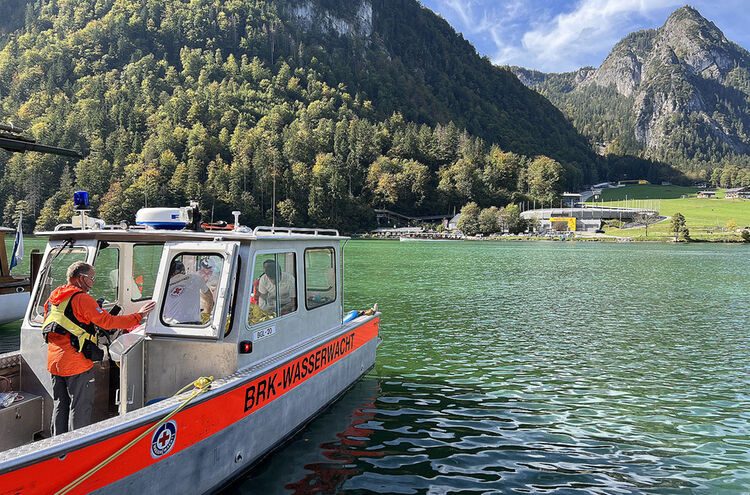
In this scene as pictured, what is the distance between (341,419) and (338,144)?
186 m

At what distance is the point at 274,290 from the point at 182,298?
147cm

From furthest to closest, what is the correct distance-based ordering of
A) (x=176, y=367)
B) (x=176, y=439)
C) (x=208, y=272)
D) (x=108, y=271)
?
(x=108, y=271)
(x=208, y=272)
(x=176, y=367)
(x=176, y=439)

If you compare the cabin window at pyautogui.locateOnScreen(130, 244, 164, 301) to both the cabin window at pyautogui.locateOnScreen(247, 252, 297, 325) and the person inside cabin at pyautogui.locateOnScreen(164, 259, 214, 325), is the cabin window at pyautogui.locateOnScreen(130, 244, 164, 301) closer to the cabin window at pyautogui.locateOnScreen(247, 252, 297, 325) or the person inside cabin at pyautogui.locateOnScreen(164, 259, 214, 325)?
the person inside cabin at pyautogui.locateOnScreen(164, 259, 214, 325)

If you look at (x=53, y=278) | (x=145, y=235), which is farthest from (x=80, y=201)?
(x=145, y=235)

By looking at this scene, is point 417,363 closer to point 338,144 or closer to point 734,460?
point 734,460

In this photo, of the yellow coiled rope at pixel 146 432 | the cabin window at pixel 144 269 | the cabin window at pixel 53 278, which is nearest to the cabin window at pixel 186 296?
the yellow coiled rope at pixel 146 432

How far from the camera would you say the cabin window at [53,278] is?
6.91 meters

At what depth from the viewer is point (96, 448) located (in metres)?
4.83

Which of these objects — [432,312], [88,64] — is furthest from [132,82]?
[432,312]

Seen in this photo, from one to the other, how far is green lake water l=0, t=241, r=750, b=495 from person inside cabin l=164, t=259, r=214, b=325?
2.28m

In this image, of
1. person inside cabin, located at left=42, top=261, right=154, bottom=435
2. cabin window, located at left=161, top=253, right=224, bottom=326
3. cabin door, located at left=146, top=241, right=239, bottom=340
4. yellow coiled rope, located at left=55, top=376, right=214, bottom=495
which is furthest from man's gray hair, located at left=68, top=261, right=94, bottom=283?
yellow coiled rope, located at left=55, top=376, right=214, bottom=495

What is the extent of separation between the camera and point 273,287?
26.1ft

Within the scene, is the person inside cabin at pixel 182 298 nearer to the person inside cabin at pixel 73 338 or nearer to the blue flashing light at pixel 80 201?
the person inside cabin at pixel 73 338

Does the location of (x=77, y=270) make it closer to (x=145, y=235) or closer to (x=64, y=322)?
(x=64, y=322)
